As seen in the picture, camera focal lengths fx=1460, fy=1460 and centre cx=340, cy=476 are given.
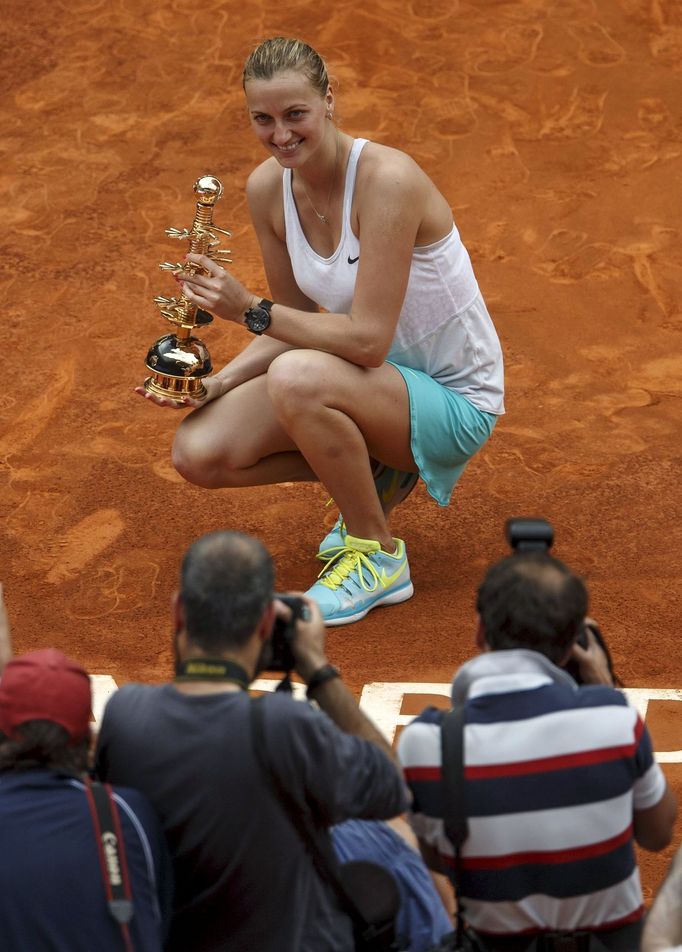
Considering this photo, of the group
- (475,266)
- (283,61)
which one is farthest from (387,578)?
(475,266)

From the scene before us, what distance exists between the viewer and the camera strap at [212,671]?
2436 millimetres

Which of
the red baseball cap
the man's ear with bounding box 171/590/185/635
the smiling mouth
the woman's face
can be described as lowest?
the red baseball cap

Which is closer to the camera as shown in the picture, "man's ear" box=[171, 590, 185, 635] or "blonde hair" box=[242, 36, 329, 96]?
"man's ear" box=[171, 590, 185, 635]

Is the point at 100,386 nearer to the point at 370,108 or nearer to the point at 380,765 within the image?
the point at 370,108

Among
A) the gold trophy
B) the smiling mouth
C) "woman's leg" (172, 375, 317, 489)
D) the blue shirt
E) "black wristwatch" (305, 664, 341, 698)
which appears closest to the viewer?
the blue shirt

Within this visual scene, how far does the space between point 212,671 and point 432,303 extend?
6.82 ft

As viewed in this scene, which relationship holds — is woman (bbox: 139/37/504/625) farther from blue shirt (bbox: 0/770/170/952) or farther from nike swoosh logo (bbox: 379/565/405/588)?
blue shirt (bbox: 0/770/170/952)

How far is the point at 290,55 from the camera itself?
12.9ft

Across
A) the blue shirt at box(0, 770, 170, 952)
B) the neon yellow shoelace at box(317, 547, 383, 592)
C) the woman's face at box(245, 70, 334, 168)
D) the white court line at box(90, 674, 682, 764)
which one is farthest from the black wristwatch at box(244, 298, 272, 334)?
the blue shirt at box(0, 770, 170, 952)

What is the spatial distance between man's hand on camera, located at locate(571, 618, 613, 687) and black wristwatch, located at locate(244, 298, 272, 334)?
5.36 feet

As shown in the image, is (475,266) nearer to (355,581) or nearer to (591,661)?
(355,581)

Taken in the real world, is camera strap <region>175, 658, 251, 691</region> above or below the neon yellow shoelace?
above

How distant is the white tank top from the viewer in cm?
422

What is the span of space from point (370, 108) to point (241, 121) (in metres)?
0.70
